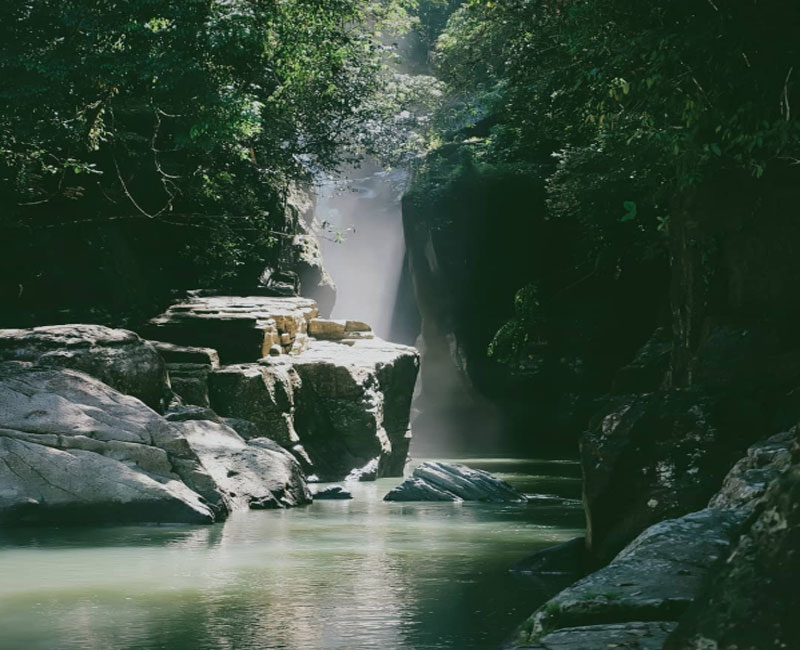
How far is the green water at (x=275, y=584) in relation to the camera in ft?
21.7

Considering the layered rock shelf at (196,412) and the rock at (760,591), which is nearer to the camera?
the rock at (760,591)

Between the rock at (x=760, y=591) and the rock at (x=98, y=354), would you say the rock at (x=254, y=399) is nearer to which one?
the rock at (x=98, y=354)

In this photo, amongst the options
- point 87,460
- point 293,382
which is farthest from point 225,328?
point 87,460

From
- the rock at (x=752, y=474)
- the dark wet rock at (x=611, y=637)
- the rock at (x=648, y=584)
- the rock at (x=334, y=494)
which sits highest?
the rock at (x=752, y=474)

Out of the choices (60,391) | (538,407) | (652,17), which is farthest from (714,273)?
(538,407)

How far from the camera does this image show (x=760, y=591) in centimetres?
338

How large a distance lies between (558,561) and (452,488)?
848 centimetres

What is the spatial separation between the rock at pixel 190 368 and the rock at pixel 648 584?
15253mm

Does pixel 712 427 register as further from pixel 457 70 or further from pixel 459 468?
pixel 457 70

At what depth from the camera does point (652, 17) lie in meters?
10.0

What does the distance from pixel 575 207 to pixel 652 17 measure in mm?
10511

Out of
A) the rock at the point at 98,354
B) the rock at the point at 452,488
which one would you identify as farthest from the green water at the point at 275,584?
the rock at the point at 98,354

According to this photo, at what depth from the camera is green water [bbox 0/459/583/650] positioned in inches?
260

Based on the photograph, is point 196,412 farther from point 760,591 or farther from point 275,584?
point 760,591
